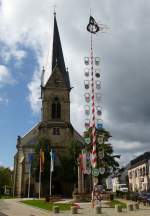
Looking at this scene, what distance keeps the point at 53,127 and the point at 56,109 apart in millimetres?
4269

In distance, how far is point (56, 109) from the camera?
82.6m

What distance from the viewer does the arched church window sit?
82125 mm

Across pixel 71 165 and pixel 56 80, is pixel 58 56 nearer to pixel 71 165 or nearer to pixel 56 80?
pixel 56 80

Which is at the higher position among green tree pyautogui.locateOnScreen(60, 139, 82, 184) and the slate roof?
the slate roof

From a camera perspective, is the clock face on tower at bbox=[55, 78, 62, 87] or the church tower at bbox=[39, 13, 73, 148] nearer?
the church tower at bbox=[39, 13, 73, 148]

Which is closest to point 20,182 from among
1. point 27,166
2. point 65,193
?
point 27,166

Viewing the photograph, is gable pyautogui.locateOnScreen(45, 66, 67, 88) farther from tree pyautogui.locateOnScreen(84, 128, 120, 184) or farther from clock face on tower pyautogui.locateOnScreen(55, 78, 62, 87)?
tree pyautogui.locateOnScreen(84, 128, 120, 184)

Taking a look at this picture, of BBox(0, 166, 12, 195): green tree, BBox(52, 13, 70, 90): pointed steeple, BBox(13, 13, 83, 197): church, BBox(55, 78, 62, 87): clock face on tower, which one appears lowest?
BBox(0, 166, 12, 195): green tree

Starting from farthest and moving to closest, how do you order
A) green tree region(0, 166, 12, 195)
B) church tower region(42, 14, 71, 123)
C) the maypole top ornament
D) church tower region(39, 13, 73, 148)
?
green tree region(0, 166, 12, 195)
church tower region(42, 14, 71, 123)
church tower region(39, 13, 73, 148)
the maypole top ornament

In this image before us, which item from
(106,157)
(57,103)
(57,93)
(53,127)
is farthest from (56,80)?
(106,157)

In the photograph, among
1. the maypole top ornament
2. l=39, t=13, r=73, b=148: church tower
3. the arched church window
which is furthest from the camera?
the arched church window

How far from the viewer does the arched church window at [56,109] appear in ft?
269

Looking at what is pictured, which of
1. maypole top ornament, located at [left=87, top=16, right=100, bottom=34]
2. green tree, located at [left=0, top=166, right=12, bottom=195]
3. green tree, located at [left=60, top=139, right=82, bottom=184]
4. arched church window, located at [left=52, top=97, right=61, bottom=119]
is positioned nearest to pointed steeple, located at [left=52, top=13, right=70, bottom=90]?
arched church window, located at [left=52, top=97, right=61, bottom=119]

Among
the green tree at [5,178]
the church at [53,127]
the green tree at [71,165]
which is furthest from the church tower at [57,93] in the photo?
the green tree at [5,178]
